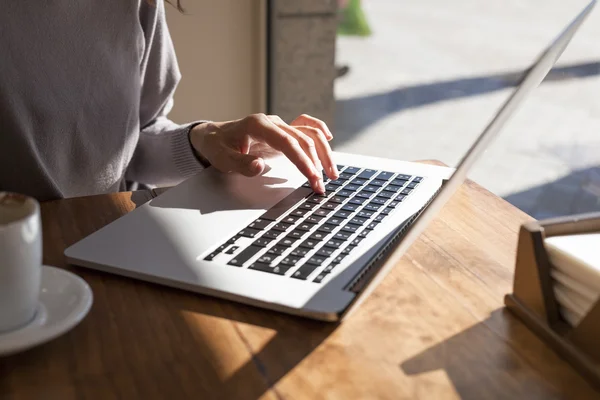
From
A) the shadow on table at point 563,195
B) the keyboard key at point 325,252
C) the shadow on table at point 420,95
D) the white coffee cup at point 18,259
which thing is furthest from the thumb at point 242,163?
the shadow on table at point 420,95

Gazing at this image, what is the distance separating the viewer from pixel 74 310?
612 mm

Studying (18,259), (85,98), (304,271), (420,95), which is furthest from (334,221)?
(420,95)

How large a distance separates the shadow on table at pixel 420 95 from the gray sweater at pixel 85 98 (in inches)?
84.0

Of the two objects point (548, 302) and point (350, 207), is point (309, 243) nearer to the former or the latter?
point (350, 207)

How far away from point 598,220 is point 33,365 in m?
0.51

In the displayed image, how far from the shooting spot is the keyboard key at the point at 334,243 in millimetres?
729

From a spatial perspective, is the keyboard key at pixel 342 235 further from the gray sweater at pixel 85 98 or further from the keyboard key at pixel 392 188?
the gray sweater at pixel 85 98

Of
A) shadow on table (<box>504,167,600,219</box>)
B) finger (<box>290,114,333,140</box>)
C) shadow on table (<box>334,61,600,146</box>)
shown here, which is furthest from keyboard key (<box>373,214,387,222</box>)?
shadow on table (<box>334,61,600,146</box>)

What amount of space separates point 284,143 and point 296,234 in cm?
18

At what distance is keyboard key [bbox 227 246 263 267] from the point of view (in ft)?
2.29

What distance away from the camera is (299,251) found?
2.35 ft

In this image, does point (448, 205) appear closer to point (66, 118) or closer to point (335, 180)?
point (335, 180)

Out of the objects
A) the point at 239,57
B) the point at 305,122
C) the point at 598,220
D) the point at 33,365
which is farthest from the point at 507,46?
the point at 33,365

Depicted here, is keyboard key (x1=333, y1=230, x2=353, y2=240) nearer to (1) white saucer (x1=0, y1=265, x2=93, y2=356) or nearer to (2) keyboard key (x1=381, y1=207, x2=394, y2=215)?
(2) keyboard key (x1=381, y1=207, x2=394, y2=215)
